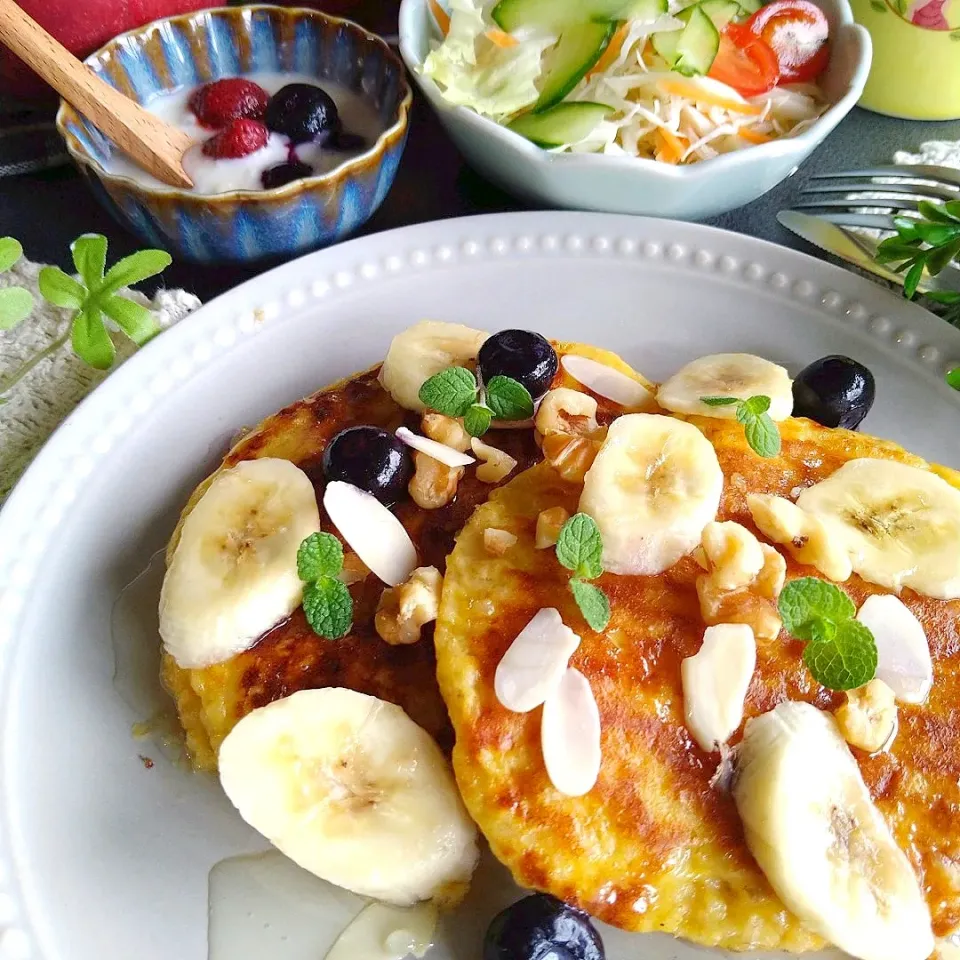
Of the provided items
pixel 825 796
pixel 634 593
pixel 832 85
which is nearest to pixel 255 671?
pixel 634 593

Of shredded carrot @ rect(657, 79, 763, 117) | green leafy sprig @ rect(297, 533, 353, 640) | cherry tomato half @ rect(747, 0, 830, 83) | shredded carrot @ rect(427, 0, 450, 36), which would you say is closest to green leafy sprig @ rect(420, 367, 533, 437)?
green leafy sprig @ rect(297, 533, 353, 640)

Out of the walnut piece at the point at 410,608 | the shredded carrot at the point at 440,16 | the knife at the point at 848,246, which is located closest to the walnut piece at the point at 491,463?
the walnut piece at the point at 410,608

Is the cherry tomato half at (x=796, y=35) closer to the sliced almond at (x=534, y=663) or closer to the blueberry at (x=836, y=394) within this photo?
the blueberry at (x=836, y=394)

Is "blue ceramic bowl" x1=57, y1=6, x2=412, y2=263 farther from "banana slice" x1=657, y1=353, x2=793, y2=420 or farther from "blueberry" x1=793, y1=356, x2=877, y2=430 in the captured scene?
"blueberry" x1=793, y1=356, x2=877, y2=430

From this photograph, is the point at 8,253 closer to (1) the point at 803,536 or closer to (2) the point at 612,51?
(2) the point at 612,51

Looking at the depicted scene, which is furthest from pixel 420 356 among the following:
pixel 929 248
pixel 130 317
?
pixel 929 248

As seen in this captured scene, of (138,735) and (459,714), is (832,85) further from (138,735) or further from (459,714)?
(138,735)
